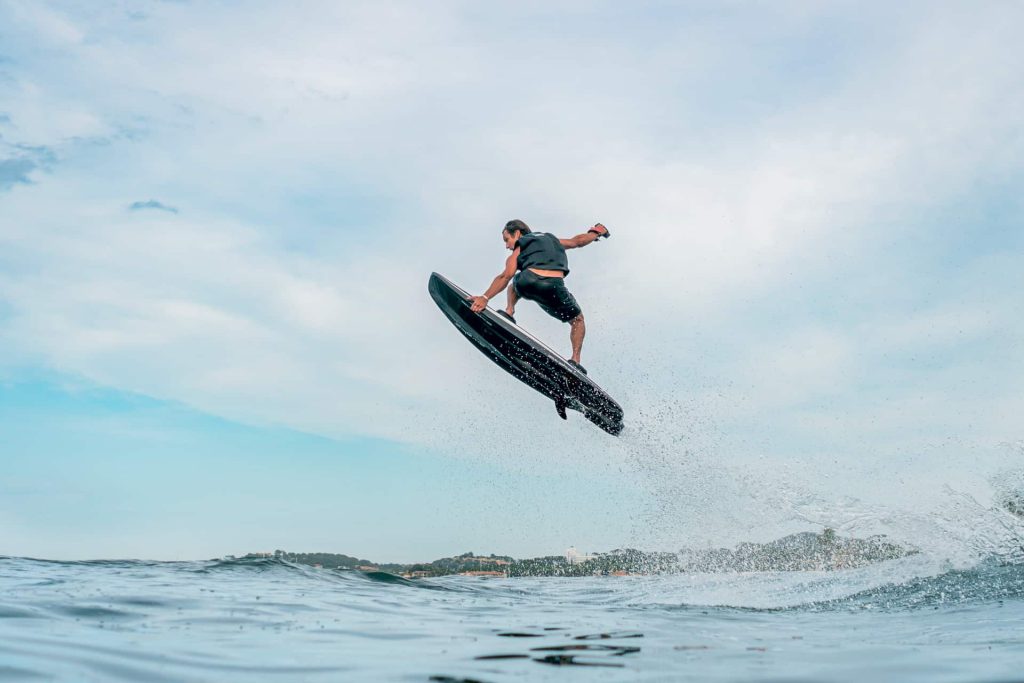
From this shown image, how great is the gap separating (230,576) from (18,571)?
2.51 meters

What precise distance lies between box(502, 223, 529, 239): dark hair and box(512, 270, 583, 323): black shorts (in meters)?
0.98

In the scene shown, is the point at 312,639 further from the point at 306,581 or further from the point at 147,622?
the point at 306,581

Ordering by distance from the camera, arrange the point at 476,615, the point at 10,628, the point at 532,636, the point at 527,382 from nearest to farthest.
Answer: the point at 10,628, the point at 532,636, the point at 476,615, the point at 527,382

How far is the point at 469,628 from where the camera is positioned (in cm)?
623

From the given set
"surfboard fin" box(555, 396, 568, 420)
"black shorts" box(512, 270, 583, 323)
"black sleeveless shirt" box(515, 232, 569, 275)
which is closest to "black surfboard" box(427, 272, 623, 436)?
"surfboard fin" box(555, 396, 568, 420)

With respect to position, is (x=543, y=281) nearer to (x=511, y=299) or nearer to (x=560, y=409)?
(x=511, y=299)

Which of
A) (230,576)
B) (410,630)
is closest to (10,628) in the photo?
(410,630)

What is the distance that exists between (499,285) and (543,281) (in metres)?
0.76

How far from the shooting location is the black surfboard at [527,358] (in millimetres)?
12766

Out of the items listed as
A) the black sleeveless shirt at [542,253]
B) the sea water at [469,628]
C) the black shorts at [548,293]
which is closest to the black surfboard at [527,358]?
the black shorts at [548,293]

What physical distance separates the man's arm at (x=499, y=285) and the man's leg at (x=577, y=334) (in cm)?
137

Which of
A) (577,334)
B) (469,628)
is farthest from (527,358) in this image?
(469,628)

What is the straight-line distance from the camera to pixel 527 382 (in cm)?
1341

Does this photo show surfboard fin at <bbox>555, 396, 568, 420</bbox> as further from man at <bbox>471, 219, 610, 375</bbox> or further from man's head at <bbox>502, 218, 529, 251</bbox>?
man's head at <bbox>502, 218, 529, 251</bbox>
